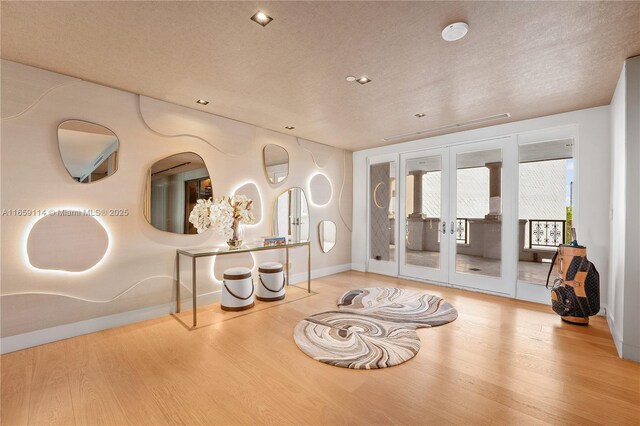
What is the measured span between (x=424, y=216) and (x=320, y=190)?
192 centimetres

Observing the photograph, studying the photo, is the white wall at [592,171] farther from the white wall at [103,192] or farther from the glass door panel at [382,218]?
the white wall at [103,192]

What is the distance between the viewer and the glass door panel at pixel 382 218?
5.64m

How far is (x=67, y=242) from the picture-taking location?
2.84m

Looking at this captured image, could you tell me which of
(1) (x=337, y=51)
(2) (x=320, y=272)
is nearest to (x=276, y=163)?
(2) (x=320, y=272)

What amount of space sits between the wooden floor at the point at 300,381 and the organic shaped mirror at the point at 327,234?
8.42ft

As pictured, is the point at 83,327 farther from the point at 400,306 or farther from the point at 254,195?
the point at 400,306

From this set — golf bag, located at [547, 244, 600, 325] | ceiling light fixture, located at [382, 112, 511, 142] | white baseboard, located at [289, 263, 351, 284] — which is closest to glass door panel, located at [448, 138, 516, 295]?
ceiling light fixture, located at [382, 112, 511, 142]

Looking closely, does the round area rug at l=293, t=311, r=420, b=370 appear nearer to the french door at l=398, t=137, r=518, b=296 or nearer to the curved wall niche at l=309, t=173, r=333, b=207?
the french door at l=398, t=137, r=518, b=296

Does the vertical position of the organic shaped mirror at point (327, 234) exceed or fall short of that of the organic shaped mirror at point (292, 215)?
it falls short

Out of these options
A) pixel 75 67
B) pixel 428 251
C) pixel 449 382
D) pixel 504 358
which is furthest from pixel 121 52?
pixel 428 251

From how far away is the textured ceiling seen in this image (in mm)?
1921

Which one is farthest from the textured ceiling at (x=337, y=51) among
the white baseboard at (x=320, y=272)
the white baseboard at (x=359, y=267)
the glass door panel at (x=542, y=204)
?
the white baseboard at (x=359, y=267)

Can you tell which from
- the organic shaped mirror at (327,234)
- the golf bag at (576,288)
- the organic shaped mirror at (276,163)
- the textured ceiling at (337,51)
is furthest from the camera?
the organic shaped mirror at (327,234)

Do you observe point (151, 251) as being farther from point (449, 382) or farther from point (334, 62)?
point (449, 382)
